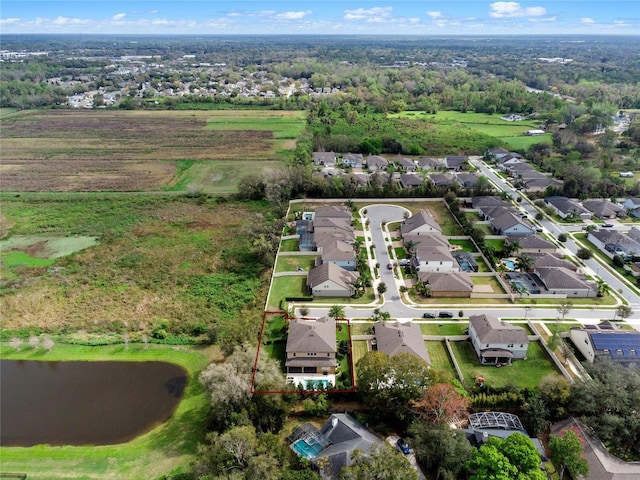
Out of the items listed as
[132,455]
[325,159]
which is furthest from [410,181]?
[132,455]

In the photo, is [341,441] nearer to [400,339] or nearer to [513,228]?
[400,339]

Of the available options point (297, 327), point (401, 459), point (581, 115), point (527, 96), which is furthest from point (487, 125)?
point (401, 459)

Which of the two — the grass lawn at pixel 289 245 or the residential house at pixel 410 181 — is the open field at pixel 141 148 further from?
the residential house at pixel 410 181

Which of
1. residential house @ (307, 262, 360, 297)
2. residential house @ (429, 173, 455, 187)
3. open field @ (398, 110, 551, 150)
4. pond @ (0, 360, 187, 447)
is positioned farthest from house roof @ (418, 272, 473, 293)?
open field @ (398, 110, 551, 150)

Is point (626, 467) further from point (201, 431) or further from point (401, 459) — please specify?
point (201, 431)

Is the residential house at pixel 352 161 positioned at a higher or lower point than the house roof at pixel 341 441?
higher

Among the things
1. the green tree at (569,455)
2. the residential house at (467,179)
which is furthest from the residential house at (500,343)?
the residential house at (467,179)
